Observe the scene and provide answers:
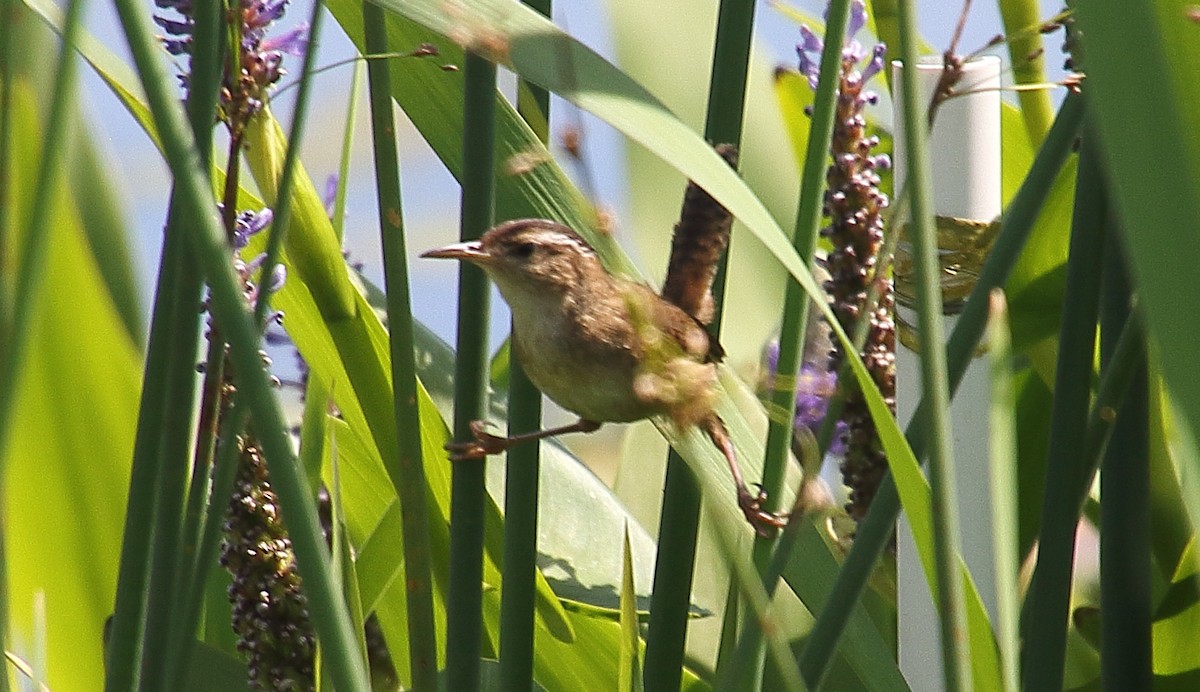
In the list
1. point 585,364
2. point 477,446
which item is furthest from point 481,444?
point 585,364

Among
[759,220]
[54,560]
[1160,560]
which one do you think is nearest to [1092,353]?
[759,220]

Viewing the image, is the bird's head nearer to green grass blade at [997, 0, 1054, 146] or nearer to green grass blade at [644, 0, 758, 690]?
green grass blade at [644, 0, 758, 690]

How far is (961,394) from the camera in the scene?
1095 mm

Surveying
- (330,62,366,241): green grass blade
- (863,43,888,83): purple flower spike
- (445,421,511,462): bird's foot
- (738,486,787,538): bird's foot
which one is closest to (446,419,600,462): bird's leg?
(445,421,511,462): bird's foot

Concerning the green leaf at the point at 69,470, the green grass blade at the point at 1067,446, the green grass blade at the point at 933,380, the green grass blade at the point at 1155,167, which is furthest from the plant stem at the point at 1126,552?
the green leaf at the point at 69,470

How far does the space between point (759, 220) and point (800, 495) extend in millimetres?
104

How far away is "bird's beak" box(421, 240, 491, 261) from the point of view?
2.32 feet

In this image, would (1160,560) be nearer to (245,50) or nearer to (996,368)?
(996,368)

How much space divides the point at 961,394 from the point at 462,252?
1.74 feet

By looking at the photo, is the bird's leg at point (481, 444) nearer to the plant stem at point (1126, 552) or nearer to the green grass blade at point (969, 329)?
the green grass blade at point (969, 329)

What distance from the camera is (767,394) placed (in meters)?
0.59

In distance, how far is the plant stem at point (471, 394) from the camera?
65 cm

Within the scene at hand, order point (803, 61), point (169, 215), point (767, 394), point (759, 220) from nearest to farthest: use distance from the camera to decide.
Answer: point (759, 220)
point (767, 394)
point (169, 215)
point (803, 61)

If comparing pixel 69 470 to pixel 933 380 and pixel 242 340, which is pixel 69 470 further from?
pixel 933 380
